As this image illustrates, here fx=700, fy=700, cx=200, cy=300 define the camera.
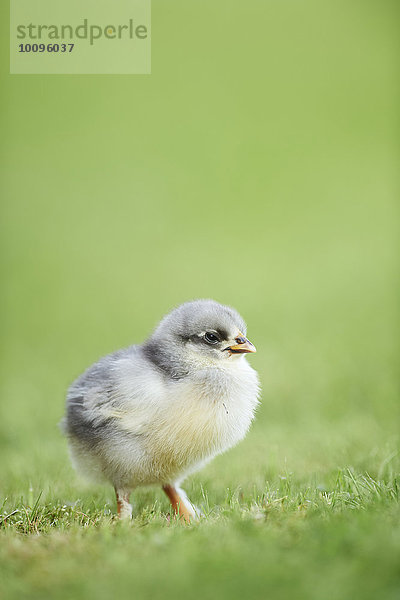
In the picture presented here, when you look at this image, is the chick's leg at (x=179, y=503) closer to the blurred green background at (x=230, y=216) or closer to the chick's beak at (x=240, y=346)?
the chick's beak at (x=240, y=346)

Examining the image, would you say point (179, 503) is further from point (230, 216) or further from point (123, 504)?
point (230, 216)

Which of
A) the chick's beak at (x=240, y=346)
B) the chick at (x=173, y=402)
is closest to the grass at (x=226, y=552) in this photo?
the chick at (x=173, y=402)

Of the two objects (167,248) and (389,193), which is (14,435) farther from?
(389,193)

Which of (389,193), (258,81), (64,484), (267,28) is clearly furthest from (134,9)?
(389,193)

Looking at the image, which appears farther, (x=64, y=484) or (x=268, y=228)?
(x=268, y=228)

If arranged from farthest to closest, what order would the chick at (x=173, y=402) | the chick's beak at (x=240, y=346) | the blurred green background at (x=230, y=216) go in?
the blurred green background at (x=230, y=216) → the chick's beak at (x=240, y=346) → the chick at (x=173, y=402)

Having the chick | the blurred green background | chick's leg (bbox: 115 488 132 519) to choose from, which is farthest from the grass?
the blurred green background
